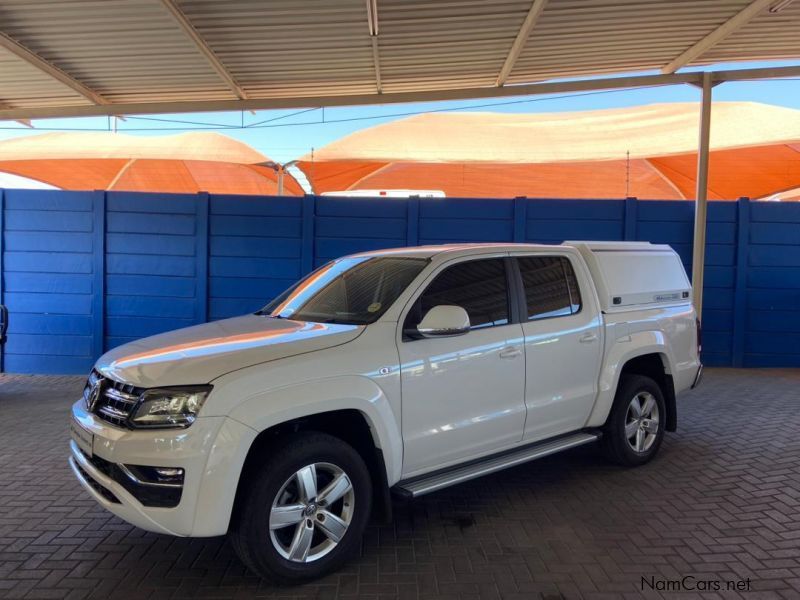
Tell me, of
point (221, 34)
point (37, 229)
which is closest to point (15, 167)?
point (37, 229)

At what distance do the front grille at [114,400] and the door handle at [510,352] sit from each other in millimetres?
2275

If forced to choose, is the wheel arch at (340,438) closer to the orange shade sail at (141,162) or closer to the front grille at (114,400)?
the front grille at (114,400)

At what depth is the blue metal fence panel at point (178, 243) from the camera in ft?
30.0

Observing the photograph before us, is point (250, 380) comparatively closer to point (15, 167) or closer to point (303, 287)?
point (303, 287)

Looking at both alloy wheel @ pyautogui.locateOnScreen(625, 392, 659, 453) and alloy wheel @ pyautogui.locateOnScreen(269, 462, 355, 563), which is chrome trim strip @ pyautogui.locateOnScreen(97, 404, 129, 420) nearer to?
alloy wheel @ pyautogui.locateOnScreen(269, 462, 355, 563)

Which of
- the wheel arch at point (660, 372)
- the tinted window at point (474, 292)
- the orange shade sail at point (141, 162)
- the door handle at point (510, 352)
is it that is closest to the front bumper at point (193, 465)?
the tinted window at point (474, 292)

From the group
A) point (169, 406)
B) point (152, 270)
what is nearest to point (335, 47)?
point (152, 270)

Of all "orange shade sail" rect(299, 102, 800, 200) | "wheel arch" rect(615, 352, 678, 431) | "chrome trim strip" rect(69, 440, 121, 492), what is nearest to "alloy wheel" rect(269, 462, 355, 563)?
"chrome trim strip" rect(69, 440, 121, 492)

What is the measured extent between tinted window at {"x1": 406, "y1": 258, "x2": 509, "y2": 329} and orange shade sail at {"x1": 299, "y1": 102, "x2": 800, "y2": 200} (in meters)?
11.7

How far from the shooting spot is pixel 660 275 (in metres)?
5.52

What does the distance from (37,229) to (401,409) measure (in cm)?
822

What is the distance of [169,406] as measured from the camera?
2988 mm

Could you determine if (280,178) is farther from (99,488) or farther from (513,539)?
(513,539)

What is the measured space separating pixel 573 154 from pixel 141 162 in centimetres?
1216
